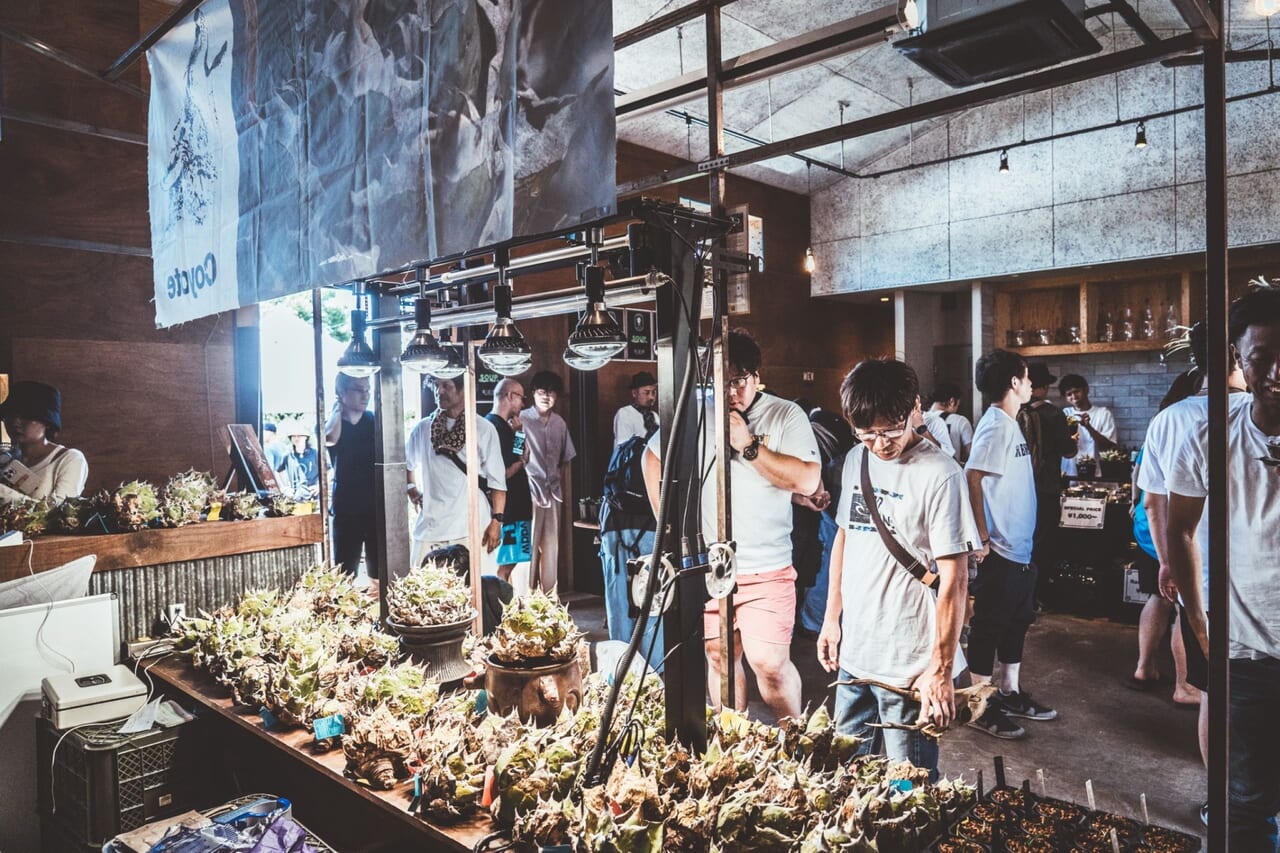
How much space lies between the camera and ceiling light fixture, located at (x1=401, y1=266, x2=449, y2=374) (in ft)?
7.87

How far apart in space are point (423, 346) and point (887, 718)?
1.91 m

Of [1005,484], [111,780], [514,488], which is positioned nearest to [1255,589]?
[1005,484]

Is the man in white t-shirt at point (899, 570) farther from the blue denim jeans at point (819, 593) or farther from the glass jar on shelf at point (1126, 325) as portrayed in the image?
the glass jar on shelf at point (1126, 325)

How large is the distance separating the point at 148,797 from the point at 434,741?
144cm

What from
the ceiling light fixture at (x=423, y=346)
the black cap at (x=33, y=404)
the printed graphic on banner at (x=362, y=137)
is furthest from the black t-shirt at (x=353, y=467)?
the ceiling light fixture at (x=423, y=346)

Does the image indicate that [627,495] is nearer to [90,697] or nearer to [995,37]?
[90,697]

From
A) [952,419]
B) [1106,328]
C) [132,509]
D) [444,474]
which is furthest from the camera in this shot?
[1106,328]

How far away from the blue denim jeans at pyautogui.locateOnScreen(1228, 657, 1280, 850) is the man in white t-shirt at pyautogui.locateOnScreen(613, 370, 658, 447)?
4.71 m

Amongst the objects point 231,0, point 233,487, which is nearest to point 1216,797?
point 231,0

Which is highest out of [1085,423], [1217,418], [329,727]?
[1217,418]

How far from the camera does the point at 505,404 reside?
5.95 m

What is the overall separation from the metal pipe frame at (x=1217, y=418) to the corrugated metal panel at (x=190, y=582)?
3.69 meters

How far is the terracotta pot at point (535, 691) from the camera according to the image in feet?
6.66

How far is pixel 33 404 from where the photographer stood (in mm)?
4141
